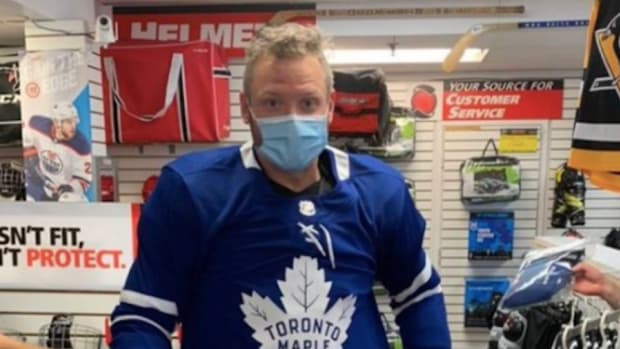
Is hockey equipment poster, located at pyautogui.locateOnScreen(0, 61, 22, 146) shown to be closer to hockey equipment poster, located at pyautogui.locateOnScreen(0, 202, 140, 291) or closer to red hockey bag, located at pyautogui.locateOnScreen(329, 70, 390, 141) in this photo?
hockey equipment poster, located at pyautogui.locateOnScreen(0, 202, 140, 291)

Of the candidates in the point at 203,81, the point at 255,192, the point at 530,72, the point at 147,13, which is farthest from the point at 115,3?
the point at 530,72

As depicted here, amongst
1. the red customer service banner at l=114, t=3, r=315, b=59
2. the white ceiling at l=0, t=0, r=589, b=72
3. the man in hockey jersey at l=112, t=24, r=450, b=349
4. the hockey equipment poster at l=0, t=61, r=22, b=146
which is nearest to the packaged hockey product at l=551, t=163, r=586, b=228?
the white ceiling at l=0, t=0, r=589, b=72

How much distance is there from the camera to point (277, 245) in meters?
1.13

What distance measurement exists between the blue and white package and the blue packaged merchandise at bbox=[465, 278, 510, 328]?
12.1 feet

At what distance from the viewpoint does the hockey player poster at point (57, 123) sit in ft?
10.8

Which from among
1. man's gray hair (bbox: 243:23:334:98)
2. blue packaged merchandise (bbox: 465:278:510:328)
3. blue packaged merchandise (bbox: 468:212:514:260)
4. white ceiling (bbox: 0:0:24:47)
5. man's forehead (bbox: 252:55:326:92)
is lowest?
blue packaged merchandise (bbox: 465:278:510:328)

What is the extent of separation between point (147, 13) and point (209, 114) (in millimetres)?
1102

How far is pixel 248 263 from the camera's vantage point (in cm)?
112

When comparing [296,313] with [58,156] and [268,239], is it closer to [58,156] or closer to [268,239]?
[268,239]

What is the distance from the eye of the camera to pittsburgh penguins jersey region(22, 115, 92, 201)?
3340mm

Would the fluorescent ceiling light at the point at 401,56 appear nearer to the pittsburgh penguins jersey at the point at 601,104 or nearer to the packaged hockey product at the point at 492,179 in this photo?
the packaged hockey product at the point at 492,179

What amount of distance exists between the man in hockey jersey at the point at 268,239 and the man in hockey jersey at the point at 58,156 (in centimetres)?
245

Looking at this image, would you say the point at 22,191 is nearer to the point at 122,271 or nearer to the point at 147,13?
the point at 147,13

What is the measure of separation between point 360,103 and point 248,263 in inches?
138
